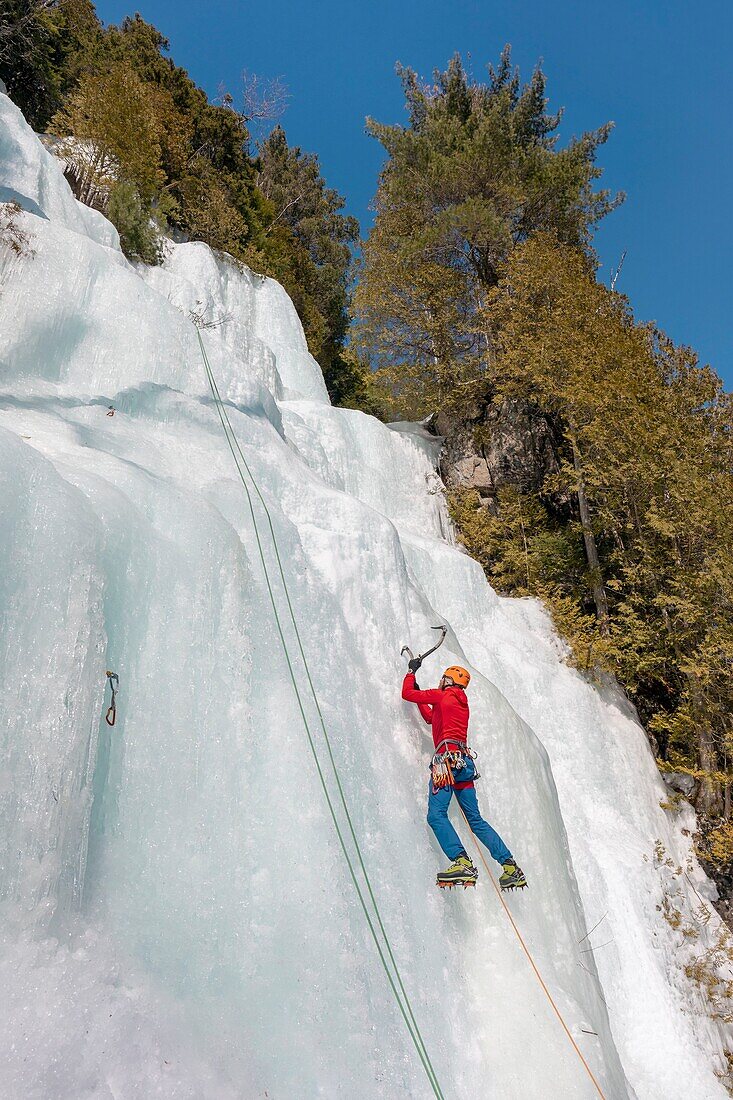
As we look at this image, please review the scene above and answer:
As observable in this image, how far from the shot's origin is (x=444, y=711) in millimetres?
4199

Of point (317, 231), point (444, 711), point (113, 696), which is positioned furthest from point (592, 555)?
point (317, 231)

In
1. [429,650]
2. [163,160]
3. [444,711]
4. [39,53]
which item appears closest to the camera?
[444,711]

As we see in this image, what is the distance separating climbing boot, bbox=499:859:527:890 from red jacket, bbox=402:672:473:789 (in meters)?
0.51

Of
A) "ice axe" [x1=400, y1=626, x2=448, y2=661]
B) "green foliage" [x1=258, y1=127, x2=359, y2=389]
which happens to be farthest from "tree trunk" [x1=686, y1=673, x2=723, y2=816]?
"green foliage" [x1=258, y1=127, x2=359, y2=389]

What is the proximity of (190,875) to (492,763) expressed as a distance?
2.49m

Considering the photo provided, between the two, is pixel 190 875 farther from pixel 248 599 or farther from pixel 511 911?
pixel 511 911

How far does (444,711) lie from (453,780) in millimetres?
434

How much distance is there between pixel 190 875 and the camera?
118 inches

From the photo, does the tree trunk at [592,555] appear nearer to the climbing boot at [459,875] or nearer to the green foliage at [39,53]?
the climbing boot at [459,875]

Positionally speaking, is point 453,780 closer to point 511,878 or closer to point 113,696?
point 511,878

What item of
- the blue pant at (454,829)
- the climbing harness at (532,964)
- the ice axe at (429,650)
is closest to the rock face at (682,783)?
the ice axe at (429,650)

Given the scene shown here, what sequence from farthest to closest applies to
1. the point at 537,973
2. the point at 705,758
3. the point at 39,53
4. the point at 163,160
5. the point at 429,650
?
the point at 163,160, the point at 39,53, the point at 705,758, the point at 429,650, the point at 537,973

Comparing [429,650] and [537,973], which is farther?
[429,650]

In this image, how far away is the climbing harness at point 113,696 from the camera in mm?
2992
